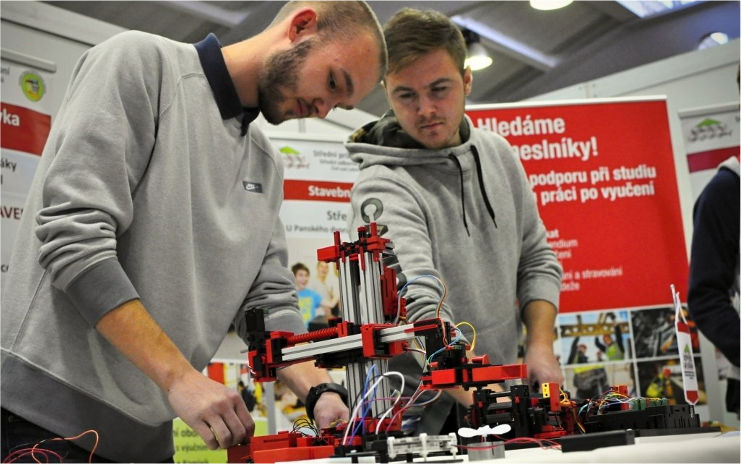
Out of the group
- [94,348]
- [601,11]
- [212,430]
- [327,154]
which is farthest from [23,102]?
[601,11]

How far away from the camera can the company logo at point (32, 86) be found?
3.54 meters

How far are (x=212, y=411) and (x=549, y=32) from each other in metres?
6.99

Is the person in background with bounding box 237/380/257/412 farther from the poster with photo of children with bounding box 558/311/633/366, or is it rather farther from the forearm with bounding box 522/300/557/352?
the forearm with bounding box 522/300/557/352

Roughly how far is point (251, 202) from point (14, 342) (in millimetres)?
625

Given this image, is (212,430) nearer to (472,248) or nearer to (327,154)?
(472,248)

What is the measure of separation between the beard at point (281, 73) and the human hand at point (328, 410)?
0.75 m

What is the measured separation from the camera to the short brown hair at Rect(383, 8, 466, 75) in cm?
231

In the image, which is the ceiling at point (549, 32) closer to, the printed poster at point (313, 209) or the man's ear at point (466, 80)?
the printed poster at point (313, 209)

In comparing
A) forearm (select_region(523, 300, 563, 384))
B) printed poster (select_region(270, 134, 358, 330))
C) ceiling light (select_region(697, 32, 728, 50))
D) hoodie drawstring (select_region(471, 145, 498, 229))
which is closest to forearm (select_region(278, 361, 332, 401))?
forearm (select_region(523, 300, 563, 384))

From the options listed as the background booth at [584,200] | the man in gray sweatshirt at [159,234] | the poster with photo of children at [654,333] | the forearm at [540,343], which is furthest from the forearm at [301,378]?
the poster with photo of children at [654,333]

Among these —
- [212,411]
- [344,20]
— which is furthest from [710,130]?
[212,411]

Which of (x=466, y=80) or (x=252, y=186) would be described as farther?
(x=466, y=80)

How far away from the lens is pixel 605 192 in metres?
4.00

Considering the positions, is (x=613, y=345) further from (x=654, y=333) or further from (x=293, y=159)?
(x=293, y=159)
